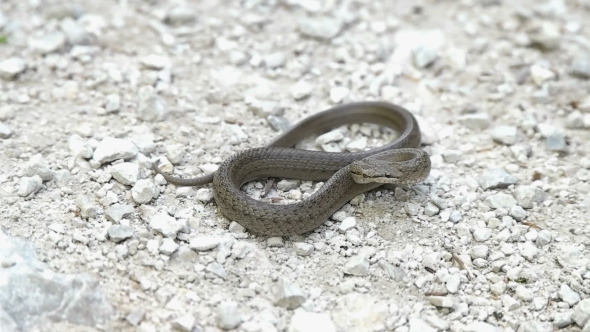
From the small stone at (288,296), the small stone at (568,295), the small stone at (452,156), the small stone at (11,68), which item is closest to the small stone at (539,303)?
the small stone at (568,295)

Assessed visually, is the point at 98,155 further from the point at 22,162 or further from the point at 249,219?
the point at 249,219

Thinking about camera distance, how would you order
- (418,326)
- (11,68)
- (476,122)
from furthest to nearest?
(11,68)
(476,122)
(418,326)

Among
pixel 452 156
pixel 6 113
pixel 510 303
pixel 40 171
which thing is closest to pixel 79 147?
pixel 40 171

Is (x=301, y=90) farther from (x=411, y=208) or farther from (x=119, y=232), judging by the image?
(x=119, y=232)

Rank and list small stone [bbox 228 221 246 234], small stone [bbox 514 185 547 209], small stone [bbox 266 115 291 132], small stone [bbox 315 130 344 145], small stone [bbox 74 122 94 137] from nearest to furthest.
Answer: small stone [bbox 228 221 246 234], small stone [bbox 514 185 547 209], small stone [bbox 74 122 94 137], small stone [bbox 315 130 344 145], small stone [bbox 266 115 291 132]

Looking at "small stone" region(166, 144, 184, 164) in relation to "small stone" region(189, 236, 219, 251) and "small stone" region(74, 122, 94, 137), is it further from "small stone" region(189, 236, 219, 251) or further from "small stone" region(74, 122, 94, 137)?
"small stone" region(189, 236, 219, 251)

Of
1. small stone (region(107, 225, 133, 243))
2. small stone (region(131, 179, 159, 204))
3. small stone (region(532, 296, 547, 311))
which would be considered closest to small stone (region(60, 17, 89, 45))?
small stone (region(131, 179, 159, 204))

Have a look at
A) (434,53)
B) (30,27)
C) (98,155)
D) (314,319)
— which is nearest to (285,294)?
(314,319)
